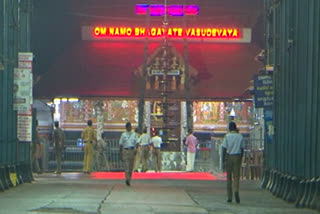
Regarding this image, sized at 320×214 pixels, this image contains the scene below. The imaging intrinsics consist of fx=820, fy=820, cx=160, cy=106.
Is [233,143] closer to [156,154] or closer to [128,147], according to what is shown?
[128,147]

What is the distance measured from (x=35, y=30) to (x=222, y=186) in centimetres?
1908

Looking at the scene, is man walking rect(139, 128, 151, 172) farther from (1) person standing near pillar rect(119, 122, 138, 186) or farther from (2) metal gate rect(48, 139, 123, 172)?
(1) person standing near pillar rect(119, 122, 138, 186)

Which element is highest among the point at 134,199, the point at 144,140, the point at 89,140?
the point at 89,140

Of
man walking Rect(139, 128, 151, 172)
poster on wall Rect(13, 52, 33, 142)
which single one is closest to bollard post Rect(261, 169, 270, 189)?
poster on wall Rect(13, 52, 33, 142)

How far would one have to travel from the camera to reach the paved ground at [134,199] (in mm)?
15938

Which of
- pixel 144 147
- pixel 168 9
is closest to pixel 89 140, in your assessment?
pixel 144 147

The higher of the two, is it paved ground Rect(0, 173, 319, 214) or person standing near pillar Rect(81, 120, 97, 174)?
person standing near pillar Rect(81, 120, 97, 174)

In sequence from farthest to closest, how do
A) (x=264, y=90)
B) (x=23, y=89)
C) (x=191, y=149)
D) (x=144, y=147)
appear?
1. (x=191, y=149)
2. (x=144, y=147)
3. (x=264, y=90)
4. (x=23, y=89)

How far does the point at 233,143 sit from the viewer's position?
1872 cm

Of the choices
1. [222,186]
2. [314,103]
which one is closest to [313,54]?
[314,103]

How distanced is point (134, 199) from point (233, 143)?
2589 mm

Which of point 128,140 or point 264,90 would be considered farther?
point 128,140

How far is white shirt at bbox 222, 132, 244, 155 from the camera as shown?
18.7m

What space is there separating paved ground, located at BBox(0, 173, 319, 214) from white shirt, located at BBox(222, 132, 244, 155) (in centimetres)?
→ 119
